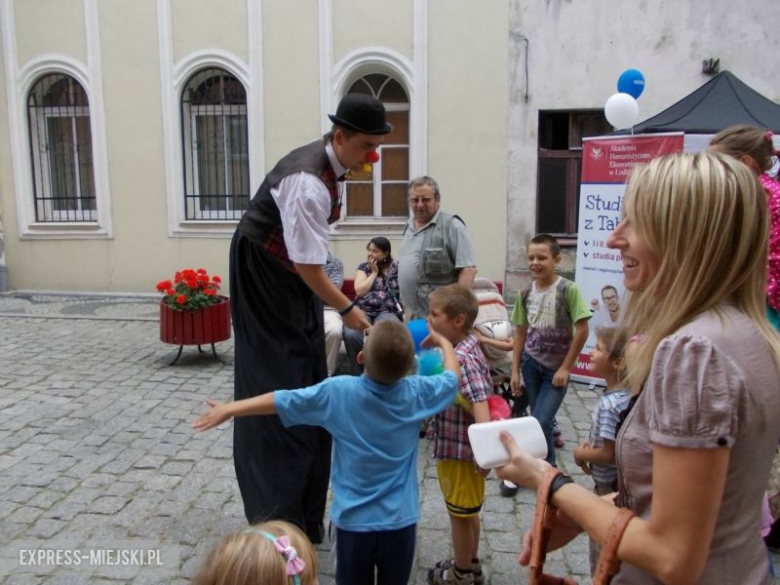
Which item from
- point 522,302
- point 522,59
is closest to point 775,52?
point 522,59

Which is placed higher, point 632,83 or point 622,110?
point 632,83

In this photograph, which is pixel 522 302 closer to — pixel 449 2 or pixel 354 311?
pixel 354 311

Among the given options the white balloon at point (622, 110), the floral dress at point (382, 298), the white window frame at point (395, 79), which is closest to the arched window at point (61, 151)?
the white window frame at point (395, 79)

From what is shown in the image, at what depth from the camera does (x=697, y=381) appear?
1.03 metres

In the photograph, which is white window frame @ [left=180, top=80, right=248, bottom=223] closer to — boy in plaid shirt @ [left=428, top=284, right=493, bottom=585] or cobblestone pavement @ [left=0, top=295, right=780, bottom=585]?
cobblestone pavement @ [left=0, top=295, right=780, bottom=585]

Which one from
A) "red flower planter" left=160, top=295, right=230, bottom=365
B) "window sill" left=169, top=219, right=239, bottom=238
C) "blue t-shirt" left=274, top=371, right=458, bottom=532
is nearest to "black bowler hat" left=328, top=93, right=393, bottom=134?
"blue t-shirt" left=274, top=371, right=458, bottom=532

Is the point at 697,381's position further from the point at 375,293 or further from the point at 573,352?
the point at 375,293

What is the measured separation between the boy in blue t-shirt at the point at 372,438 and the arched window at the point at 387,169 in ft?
26.0

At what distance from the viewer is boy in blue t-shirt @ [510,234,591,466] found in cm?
378

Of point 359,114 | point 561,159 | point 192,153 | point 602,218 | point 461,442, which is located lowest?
point 461,442

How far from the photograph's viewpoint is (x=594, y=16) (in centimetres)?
897

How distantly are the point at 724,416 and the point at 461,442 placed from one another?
1806mm

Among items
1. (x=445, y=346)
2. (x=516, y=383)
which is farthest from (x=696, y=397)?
(x=516, y=383)

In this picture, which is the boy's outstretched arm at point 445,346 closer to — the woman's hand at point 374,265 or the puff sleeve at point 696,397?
the puff sleeve at point 696,397
